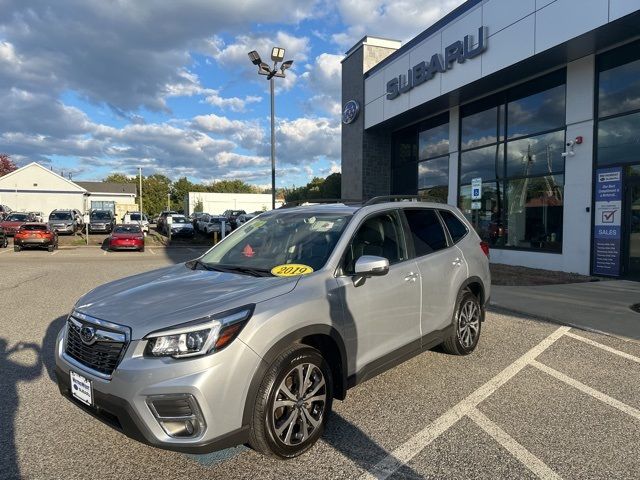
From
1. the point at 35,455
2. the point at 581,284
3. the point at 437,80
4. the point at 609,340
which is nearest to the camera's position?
the point at 35,455

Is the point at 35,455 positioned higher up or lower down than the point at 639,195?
lower down

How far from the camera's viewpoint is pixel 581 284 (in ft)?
35.3

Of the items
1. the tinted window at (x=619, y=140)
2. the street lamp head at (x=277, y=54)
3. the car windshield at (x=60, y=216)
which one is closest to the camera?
the tinted window at (x=619, y=140)

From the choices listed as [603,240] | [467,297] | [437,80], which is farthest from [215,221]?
[467,297]

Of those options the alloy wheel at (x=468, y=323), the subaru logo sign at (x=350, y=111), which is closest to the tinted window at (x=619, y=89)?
the alloy wheel at (x=468, y=323)

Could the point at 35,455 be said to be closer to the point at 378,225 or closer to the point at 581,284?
the point at 378,225

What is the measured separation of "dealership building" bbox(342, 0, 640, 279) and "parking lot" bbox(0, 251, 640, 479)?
745cm

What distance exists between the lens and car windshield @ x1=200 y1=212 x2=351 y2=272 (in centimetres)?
380

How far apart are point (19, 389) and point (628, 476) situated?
4.86 m

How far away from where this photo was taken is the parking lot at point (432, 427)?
2977 millimetres

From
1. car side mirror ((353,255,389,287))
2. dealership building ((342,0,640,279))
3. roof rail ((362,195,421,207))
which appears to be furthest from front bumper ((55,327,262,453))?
dealership building ((342,0,640,279))

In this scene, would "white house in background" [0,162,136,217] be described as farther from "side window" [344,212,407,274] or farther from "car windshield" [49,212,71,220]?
"side window" [344,212,407,274]

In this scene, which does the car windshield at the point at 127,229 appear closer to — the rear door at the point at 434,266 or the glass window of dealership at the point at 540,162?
the glass window of dealership at the point at 540,162

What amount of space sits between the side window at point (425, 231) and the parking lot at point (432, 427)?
4.18 feet
